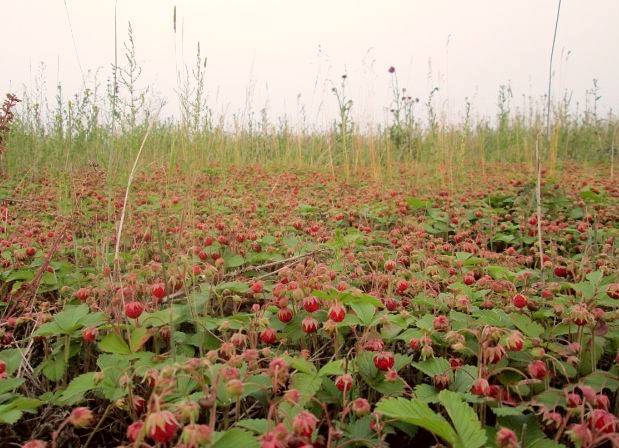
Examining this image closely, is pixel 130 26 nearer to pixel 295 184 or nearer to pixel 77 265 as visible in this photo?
pixel 77 265

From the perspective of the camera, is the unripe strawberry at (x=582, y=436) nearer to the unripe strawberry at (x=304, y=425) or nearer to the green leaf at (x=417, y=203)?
the unripe strawberry at (x=304, y=425)

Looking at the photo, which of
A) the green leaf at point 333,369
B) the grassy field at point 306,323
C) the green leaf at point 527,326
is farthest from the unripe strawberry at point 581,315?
the green leaf at point 333,369

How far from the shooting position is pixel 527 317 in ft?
5.27

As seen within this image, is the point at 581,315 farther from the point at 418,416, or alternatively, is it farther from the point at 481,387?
the point at 418,416

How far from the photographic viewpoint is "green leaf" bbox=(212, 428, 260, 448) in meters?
0.95

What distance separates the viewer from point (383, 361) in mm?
1289

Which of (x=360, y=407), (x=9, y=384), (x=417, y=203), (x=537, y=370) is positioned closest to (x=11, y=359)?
(x=9, y=384)

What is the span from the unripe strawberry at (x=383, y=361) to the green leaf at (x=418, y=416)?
0.59 feet

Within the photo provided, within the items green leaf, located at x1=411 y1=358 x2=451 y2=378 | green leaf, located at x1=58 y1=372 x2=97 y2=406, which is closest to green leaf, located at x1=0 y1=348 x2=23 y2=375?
green leaf, located at x1=58 y1=372 x2=97 y2=406

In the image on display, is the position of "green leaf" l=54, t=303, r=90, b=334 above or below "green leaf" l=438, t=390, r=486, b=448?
above

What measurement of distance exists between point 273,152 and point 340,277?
664 centimetres

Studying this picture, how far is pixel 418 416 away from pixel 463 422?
0.36ft

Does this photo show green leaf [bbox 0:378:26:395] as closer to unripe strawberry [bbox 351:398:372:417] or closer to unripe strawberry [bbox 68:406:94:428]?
unripe strawberry [bbox 68:406:94:428]

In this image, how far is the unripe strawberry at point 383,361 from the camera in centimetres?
129
